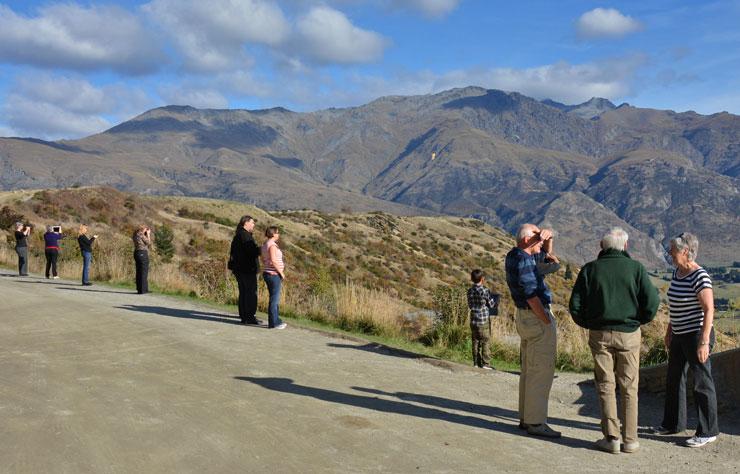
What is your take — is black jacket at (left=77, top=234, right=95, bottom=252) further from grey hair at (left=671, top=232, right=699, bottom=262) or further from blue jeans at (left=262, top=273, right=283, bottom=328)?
grey hair at (left=671, top=232, right=699, bottom=262)

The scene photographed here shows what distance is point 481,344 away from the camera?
10.1 meters

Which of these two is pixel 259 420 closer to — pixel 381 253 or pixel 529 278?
pixel 529 278

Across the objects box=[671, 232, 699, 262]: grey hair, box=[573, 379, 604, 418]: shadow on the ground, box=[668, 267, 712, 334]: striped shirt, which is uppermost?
box=[671, 232, 699, 262]: grey hair

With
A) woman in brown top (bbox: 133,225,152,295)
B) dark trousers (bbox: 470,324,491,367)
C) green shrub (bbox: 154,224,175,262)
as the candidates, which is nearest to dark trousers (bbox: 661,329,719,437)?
dark trousers (bbox: 470,324,491,367)

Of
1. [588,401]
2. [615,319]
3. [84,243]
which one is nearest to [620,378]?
[615,319]

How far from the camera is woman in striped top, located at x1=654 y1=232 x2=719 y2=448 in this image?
632 cm

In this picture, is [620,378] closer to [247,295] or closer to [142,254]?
[247,295]

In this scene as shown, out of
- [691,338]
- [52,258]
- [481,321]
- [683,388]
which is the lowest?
[683,388]

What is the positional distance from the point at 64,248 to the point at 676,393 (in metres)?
23.4

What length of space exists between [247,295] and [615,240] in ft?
24.4

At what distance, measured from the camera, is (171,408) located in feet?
22.0

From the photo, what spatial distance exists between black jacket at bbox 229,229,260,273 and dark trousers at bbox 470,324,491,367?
13.7 feet

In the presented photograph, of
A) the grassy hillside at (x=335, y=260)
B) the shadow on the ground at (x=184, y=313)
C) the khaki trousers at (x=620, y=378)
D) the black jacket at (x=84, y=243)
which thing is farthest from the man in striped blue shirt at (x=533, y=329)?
the black jacket at (x=84, y=243)

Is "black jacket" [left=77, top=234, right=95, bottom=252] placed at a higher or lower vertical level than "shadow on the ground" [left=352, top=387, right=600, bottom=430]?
higher
